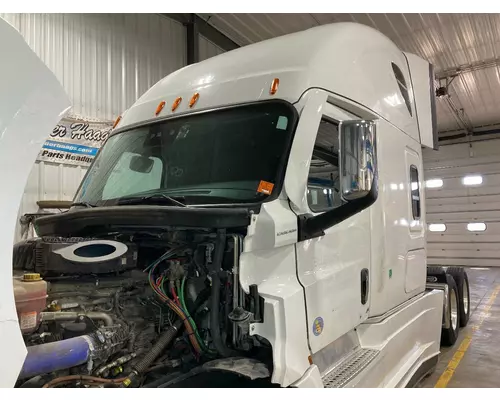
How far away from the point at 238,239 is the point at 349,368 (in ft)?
4.57

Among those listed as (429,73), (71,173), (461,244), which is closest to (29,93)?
(429,73)

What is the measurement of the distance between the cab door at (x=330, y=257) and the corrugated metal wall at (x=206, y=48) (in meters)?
6.46

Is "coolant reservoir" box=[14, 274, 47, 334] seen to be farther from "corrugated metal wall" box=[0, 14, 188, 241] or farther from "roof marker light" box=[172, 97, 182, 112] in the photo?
"corrugated metal wall" box=[0, 14, 188, 241]

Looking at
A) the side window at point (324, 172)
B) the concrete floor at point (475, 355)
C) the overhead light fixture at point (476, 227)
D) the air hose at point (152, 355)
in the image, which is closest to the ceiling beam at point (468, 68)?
the concrete floor at point (475, 355)

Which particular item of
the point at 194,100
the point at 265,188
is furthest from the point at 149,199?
the point at 194,100

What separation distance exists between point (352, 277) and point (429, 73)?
10.4 ft

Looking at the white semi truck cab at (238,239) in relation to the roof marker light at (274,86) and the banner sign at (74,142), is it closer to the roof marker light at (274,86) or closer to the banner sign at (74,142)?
the roof marker light at (274,86)

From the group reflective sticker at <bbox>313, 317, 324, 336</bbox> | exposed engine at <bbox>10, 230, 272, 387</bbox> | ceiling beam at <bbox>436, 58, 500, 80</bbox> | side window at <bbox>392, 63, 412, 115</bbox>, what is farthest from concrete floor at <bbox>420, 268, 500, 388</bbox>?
ceiling beam at <bbox>436, 58, 500, 80</bbox>

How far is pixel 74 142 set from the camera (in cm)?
714

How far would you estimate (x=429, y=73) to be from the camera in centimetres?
→ 514

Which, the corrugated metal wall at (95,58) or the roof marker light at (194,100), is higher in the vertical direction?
the corrugated metal wall at (95,58)

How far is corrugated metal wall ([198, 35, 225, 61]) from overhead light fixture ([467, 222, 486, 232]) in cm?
1115

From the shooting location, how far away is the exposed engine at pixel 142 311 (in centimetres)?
218

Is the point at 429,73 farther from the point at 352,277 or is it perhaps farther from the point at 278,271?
the point at 278,271
